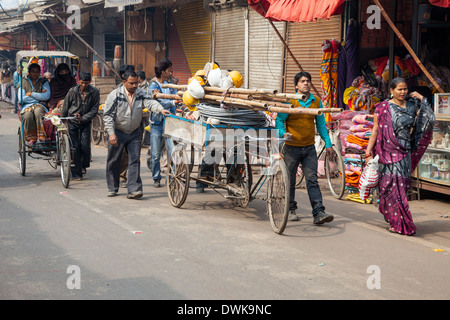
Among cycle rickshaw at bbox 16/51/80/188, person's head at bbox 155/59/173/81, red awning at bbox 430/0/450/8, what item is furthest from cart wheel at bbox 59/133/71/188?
red awning at bbox 430/0/450/8

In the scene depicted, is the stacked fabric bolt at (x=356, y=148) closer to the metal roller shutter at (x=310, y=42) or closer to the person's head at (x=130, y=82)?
the metal roller shutter at (x=310, y=42)

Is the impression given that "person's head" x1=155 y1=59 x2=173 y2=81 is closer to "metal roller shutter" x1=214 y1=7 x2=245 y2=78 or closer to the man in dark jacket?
the man in dark jacket

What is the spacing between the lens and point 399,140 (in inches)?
300

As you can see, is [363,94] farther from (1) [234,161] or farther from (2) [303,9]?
(1) [234,161]

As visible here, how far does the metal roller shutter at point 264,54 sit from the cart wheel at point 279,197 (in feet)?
25.9

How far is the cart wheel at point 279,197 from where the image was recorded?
721cm

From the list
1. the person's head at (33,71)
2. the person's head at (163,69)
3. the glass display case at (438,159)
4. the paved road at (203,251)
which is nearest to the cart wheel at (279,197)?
the paved road at (203,251)

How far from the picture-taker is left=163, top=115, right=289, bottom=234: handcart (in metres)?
7.47

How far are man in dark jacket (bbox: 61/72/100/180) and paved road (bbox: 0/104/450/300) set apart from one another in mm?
1295

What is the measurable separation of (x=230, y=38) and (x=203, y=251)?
11828 mm

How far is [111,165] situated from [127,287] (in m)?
4.53

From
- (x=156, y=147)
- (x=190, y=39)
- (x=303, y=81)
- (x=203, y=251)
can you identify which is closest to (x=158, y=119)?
(x=156, y=147)
